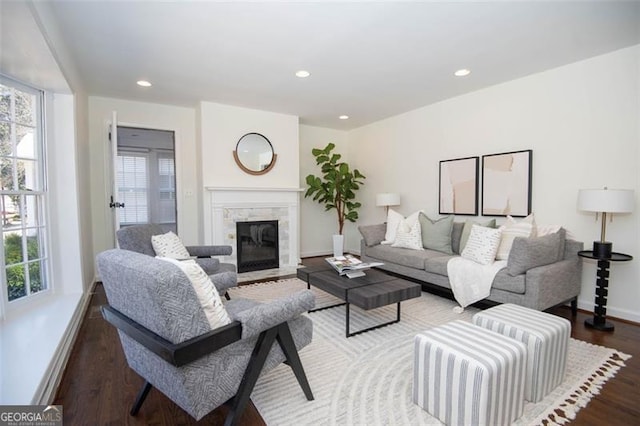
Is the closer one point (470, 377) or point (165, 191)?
point (470, 377)

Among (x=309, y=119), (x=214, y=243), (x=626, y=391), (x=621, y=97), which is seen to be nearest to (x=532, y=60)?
(x=621, y=97)

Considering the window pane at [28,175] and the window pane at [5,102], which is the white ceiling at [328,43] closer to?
the window pane at [5,102]

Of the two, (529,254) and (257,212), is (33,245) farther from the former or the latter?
(529,254)

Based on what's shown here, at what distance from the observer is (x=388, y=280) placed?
288 cm

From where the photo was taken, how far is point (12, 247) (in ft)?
7.95

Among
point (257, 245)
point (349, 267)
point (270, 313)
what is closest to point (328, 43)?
point (349, 267)

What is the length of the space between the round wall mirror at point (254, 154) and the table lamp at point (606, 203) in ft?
13.0

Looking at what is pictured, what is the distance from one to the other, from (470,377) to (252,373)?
1047 mm

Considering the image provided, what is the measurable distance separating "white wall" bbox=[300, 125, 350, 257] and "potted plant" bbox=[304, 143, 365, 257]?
0.20m

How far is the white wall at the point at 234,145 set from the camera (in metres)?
4.43

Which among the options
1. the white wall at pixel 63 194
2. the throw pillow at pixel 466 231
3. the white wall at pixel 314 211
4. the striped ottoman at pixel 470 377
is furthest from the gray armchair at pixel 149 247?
the throw pillow at pixel 466 231

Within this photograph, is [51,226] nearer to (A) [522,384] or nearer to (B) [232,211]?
(B) [232,211]

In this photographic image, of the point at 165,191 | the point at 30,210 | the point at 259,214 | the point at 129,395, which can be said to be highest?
the point at 165,191

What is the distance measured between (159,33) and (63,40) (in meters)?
0.84
